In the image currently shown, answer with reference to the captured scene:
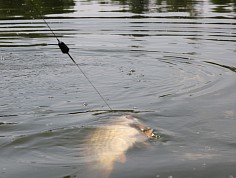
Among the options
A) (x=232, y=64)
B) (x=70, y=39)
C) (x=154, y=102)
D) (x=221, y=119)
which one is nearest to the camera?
(x=221, y=119)

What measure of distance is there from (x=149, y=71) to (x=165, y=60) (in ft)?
3.95

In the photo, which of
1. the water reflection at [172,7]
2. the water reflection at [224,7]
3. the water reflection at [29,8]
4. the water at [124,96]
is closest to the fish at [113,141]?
the water at [124,96]

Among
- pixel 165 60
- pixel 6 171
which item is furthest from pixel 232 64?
pixel 6 171

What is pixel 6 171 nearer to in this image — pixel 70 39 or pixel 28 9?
pixel 70 39

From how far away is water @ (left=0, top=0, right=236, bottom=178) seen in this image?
193 inches

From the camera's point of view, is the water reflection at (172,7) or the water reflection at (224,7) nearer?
the water reflection at (224,7)

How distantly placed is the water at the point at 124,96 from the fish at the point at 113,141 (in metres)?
0.10

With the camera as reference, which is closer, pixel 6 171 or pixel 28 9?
pixel 6 171

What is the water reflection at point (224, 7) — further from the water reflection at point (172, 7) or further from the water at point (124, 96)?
the water at point (124, 96)

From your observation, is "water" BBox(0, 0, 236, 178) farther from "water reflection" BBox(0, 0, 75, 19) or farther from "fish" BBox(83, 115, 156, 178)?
"water reflection" BBox(0, 0, 75, 19)

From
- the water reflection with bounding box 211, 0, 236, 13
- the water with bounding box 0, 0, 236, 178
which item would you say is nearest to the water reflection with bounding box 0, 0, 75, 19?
the water with bounding box 0, 0, 236, 178

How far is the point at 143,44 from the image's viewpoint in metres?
12.1

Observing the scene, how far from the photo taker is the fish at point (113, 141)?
4.65 m

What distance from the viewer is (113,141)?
5102 mm
